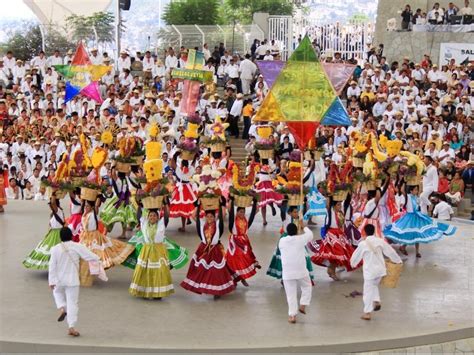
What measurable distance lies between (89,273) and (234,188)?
2.17 meters

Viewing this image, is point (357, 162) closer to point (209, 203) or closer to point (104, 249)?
point (209, 203)

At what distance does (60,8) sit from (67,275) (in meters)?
32.4

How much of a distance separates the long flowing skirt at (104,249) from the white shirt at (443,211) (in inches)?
303

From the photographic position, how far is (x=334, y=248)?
14.2 m

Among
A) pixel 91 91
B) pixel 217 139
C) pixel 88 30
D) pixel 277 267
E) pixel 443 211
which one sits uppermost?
pixel 88 30

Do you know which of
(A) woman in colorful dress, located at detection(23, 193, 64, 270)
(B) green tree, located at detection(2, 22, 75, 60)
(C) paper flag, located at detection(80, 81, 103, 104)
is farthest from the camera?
(B) green tree, located at detection(2, 22, 75, 60)

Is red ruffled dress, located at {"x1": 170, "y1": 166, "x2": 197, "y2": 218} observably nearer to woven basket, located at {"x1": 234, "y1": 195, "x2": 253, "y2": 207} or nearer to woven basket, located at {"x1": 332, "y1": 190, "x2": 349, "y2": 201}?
woven basket, located at {"x1": 234, "y1": 195, "x2": 253, "y2": 207}

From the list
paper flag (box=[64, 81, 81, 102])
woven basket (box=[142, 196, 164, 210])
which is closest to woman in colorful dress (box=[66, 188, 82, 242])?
woven basket (box=[142, 196, 164, 210])

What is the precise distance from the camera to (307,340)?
11672mm

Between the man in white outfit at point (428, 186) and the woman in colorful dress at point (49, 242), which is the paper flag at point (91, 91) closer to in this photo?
the man in white outfit at point (428, 186)

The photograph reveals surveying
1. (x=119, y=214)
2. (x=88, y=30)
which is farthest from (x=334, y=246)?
(x=88, y=30)

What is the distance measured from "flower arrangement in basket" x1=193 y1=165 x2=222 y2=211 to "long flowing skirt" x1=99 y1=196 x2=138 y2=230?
125 inches

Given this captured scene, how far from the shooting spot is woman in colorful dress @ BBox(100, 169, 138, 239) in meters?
16.4

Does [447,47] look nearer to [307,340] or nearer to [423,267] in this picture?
[423,267]
